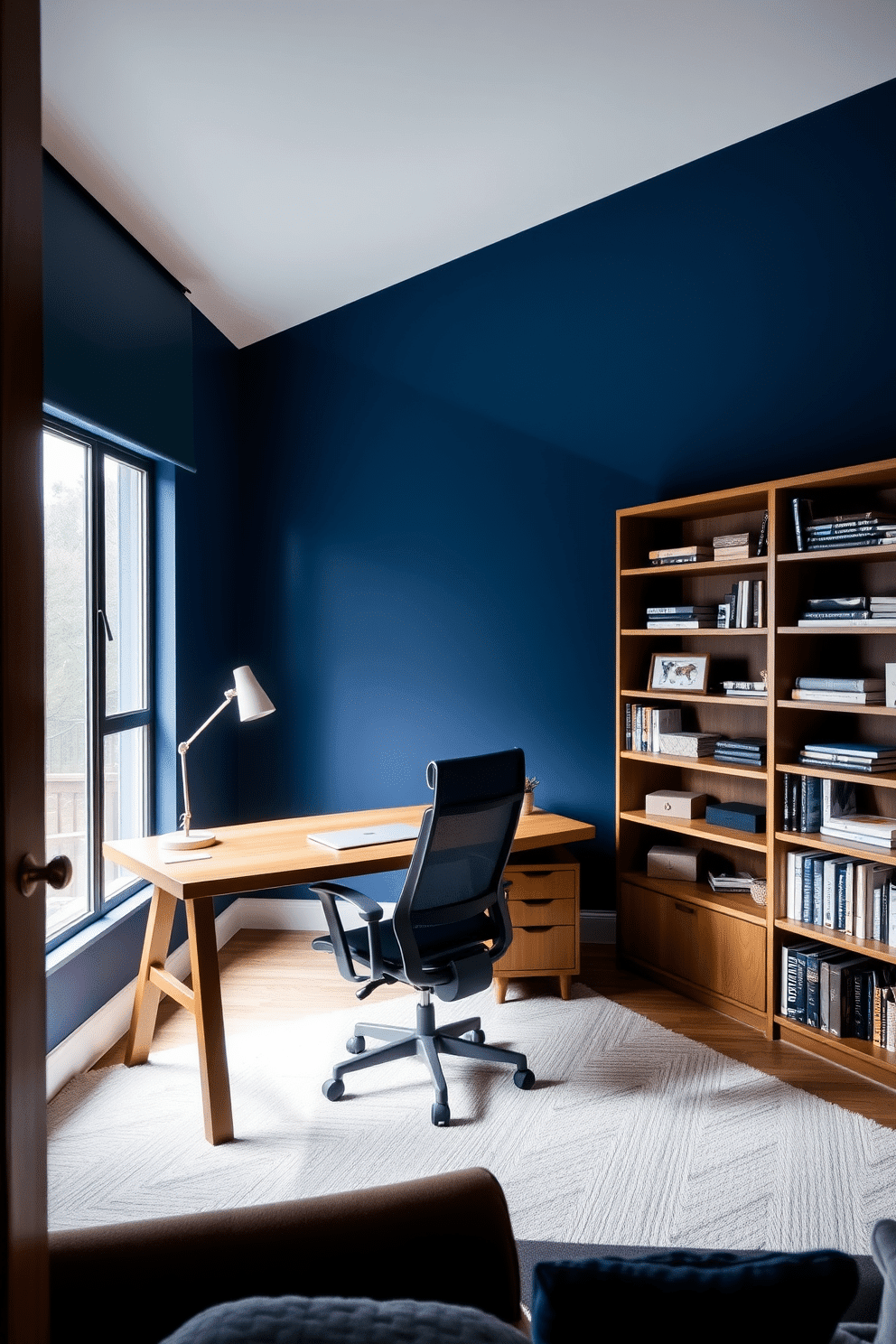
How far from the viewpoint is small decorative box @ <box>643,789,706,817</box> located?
12.1ft

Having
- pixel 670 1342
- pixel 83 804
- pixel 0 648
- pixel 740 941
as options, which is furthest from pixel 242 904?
pixel 670 1342

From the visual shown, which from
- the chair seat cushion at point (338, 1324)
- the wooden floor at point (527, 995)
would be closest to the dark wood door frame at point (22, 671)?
the chair seat cushion at point (338, 1324)

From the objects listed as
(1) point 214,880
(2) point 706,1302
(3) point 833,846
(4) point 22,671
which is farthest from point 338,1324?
(3) point 833,846

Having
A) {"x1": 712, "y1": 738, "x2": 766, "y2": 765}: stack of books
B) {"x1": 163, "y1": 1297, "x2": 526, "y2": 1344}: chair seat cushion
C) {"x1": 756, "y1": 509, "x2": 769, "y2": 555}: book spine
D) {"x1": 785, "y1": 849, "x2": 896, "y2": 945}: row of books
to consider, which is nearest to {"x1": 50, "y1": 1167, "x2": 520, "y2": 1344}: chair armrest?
{"x1": 163, "y1": 1297, "x2": 526, "y2": 1344}: chair seat cushion

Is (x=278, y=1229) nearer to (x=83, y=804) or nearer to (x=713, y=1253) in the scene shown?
(x=713, y=1253)

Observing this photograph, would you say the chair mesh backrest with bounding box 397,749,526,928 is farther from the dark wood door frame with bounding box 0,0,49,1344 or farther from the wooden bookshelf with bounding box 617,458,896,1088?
the dark wood door frame with bounding box 0,0,49,1344

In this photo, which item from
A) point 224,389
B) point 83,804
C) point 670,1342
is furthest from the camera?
point 224,389

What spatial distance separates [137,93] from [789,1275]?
2931 mm

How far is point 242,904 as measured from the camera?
454cm

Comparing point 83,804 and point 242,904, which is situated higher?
point 83,804

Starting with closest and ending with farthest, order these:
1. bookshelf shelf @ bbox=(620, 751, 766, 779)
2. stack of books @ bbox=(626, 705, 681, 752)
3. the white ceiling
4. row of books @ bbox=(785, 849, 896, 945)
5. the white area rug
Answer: the white area rug → the white ceiling → row of books @ bbox=(785, 849, 896, 945) → bookshelf shelf @ bbox=(620, 751, 766, 779) → stack of books @ bbox=(626, 705, 681, 752)

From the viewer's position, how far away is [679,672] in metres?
3.69

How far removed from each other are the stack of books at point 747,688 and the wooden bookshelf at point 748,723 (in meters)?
0.04

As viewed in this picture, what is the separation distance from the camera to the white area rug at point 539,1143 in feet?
7.14
